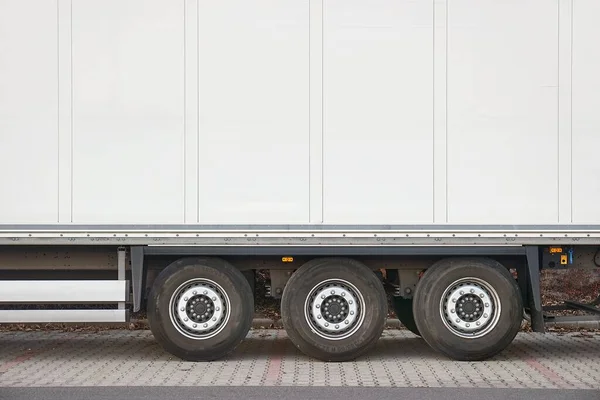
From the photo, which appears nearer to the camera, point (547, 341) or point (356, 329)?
point (356, 329)

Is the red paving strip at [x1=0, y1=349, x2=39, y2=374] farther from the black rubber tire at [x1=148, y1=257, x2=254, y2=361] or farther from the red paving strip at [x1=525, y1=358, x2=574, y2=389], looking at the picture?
the red paving strip at [x1=525, y1=358, x2=574, y2=389]

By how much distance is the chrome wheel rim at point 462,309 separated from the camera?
10898mm

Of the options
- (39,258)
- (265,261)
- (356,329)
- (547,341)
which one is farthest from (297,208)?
(547,341)

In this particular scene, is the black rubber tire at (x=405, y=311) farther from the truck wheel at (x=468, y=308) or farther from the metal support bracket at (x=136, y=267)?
the metal support bracket at (x=136, y=267)

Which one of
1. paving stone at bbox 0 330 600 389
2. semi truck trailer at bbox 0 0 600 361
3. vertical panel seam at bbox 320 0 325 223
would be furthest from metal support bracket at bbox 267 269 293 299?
vertical panel seam at bbox 320 0 325 223

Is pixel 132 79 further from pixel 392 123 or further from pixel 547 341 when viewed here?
pixel 547 341

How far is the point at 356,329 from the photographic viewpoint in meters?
10.9

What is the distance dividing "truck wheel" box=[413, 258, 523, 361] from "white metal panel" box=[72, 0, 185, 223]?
277 centimetres

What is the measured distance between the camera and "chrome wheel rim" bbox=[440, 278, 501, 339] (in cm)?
1090

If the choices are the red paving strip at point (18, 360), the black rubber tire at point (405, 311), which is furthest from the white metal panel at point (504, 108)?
the red paving strip at point (18, 360)

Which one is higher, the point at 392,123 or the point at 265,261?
the point at 392,123

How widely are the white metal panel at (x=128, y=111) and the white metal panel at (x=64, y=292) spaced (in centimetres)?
70

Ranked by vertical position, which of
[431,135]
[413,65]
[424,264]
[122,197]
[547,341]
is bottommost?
[547,341]

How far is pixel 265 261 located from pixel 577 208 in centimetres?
332
